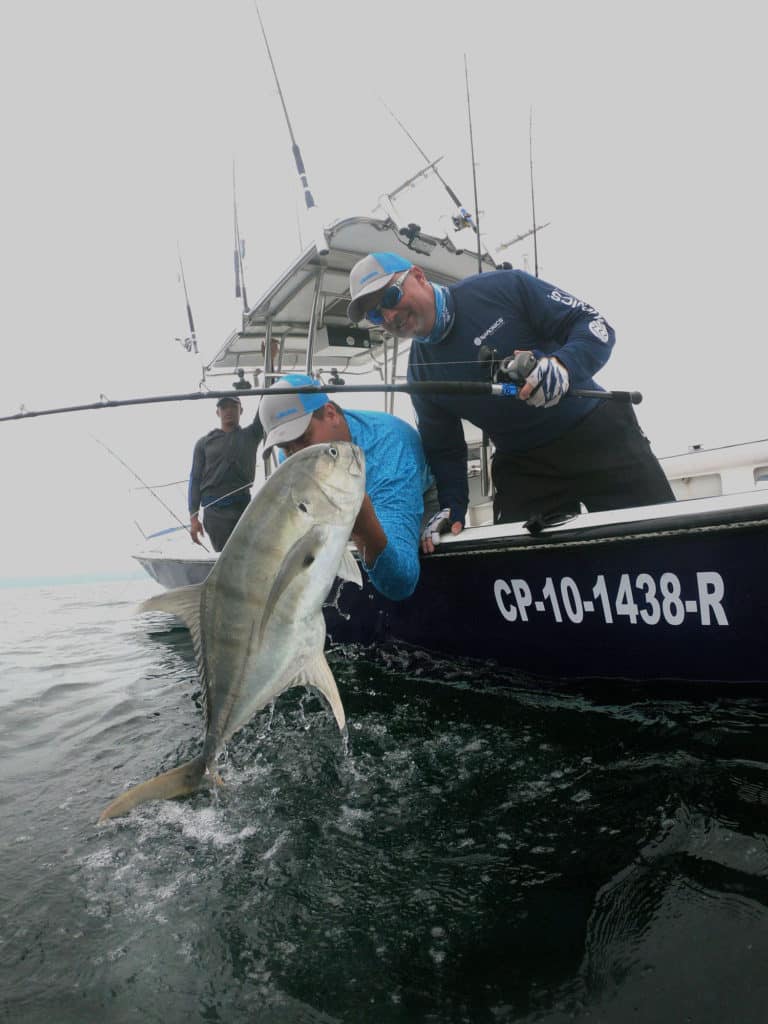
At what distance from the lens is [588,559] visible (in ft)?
8.98

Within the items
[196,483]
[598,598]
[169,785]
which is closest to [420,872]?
[169,785]

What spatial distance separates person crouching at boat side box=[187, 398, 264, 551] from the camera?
20.8ft

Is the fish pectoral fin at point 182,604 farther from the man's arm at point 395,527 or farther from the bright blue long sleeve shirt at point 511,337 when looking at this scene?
the bright blue long sleeve shirt at point 511,337

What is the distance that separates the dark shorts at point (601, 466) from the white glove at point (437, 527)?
467 millimetres

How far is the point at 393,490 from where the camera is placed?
3.21 meters

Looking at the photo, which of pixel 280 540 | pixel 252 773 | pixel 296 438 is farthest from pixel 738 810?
pixel 296 438

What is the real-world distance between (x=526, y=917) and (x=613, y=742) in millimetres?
1076

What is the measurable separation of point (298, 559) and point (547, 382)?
1294mm

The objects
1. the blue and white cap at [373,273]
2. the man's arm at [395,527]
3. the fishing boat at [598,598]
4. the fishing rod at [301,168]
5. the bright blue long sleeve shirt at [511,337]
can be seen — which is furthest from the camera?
the fishing rod at [301,168]

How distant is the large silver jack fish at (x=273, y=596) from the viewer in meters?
1.92

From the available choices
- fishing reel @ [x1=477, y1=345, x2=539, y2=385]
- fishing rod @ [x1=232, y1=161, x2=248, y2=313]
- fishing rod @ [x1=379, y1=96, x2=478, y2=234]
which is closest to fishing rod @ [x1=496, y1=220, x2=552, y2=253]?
fishing rod @ [x1=379, y1=96, x2=478, y2=234]

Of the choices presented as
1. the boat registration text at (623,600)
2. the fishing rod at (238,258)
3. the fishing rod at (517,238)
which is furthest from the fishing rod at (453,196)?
the boat registration text at (623,600)

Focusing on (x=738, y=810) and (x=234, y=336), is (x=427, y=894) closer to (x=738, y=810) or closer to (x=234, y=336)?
(x=738, y=810)

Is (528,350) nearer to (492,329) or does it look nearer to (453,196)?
(492,329)
